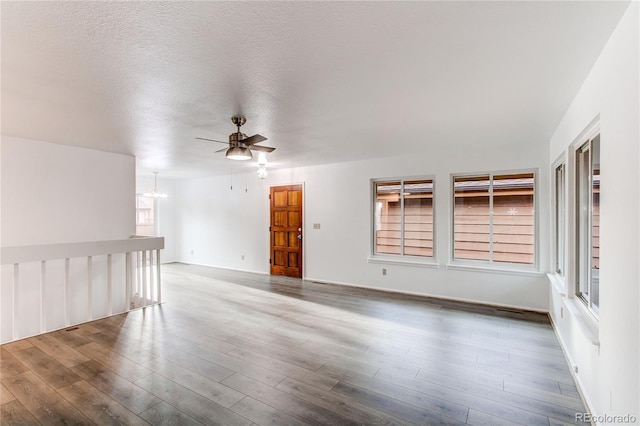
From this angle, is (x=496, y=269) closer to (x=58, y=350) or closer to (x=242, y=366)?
(x=242, y=366)

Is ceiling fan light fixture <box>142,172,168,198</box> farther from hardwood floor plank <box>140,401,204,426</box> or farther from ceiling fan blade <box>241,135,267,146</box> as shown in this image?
hardwood floor plank <box>140,401,204,426</box>

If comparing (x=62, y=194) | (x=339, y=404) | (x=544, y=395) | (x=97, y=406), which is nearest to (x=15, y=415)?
(x=97, y=406)

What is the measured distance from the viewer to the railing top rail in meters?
3.41

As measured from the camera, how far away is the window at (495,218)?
4.64 meters

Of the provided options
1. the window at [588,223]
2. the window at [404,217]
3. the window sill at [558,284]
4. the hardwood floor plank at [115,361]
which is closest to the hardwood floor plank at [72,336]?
the hardwood floor plank at [115,361]

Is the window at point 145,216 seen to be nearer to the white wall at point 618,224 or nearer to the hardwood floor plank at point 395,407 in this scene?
the hardwood floor plank at point 395,407

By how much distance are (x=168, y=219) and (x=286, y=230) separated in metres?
4.11

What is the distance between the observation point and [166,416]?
2.13 m

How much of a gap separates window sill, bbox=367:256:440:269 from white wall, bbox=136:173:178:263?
606cm

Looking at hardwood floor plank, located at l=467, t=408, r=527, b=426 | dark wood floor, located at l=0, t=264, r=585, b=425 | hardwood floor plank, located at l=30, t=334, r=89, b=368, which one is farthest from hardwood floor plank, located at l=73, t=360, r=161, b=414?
hardwood floor plank, located at l=467, t=408, r=527, b=426

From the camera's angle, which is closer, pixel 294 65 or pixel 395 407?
pixel 294 65

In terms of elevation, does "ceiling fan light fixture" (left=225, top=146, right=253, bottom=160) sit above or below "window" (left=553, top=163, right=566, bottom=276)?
above

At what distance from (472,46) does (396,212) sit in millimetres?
4037

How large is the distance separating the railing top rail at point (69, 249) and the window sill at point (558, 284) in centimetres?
531
